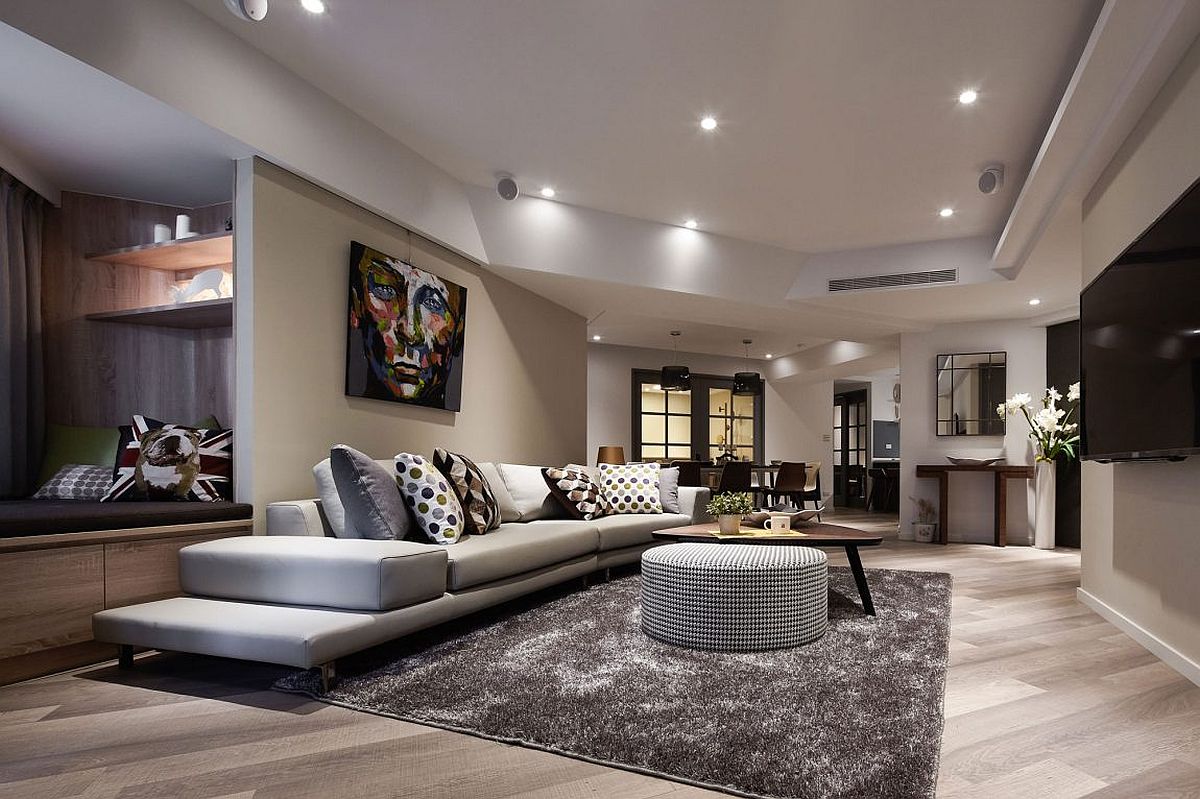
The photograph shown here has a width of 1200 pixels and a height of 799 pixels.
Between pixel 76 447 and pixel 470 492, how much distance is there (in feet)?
6.74

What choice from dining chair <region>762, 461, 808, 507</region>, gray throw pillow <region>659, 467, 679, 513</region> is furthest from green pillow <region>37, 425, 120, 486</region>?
dining chair <region>762, 461, 808, 507</region>

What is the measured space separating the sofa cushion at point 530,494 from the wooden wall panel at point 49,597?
258cm

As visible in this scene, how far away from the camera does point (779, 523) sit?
4672mm

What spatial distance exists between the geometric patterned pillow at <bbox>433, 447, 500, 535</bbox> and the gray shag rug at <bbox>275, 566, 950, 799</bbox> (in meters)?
0.52

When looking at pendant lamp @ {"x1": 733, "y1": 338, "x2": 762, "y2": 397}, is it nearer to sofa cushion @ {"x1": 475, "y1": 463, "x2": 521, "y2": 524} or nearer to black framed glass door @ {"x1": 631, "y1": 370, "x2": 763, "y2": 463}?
black framed glass door @ {"x1": 631, "y1": 370, "x2": 763, "y2": 463}

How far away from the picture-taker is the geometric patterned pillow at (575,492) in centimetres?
511

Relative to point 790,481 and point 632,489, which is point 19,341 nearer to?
point 632,489

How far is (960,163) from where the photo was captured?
489 cm

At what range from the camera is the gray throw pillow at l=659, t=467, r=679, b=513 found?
566 centimetres

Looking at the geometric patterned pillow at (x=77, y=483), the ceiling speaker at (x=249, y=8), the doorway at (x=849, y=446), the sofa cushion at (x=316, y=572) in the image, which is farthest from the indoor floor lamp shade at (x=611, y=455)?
the ceiling speaker at (x=249, y=8)

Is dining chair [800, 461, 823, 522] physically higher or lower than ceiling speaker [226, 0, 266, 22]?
lower

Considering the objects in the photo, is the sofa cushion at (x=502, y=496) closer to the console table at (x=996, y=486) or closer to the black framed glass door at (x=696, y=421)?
the console table at (x=996, y=486)

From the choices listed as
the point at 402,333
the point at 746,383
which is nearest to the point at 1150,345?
the point at 402,333

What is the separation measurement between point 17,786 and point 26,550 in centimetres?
104
